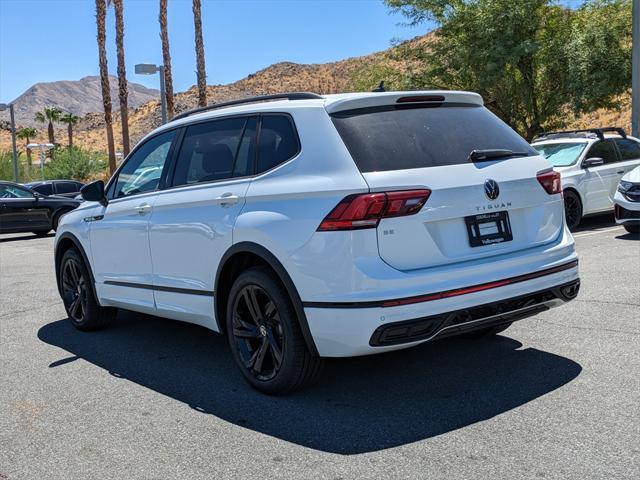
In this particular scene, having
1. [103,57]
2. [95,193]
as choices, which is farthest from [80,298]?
[103,57]

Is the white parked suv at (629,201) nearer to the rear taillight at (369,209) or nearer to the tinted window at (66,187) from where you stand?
the rear taillight at (369,209)

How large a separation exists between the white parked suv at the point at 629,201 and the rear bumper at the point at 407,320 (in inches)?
283

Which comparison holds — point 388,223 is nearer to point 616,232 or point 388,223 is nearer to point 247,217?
point 247,217

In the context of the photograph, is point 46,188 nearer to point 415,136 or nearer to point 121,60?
point 121,60

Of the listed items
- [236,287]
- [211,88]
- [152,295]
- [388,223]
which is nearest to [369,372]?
[236,287]

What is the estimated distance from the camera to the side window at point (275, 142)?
466 cm

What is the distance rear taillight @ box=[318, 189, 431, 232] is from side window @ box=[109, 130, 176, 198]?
223 cm

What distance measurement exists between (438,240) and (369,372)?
4.41 feet

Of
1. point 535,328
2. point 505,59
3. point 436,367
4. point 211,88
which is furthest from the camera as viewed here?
point 211,88

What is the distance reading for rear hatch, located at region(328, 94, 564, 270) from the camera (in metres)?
4.14

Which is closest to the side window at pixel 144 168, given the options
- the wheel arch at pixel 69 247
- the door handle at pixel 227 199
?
the wheel arch at pixel 69 247

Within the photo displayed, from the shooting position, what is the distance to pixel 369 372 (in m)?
5.14

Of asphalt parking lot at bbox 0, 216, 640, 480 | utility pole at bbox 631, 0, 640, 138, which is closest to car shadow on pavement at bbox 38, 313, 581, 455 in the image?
asphalt parking lot at bbox 0, 216, 640, 480

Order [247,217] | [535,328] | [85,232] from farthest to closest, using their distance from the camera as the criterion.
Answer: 1. [85,232]
2. [535,328]
3. [247,217]
